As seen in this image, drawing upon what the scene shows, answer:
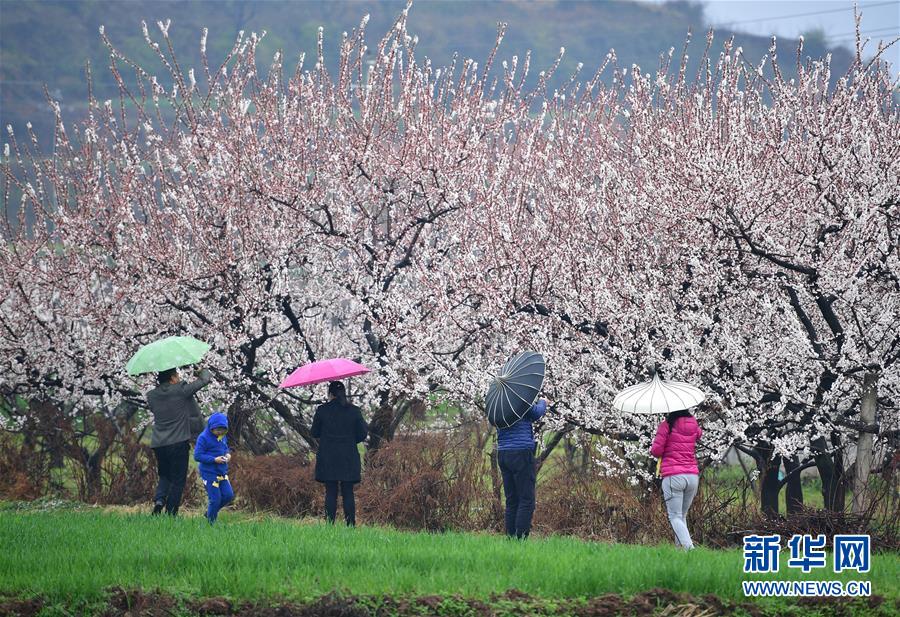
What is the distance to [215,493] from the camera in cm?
1012

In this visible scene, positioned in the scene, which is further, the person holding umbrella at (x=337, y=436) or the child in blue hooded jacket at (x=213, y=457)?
the person holding umbrella at (x=337, y=436)

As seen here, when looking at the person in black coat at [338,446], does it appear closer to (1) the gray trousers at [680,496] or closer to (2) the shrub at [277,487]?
(2) the shrub at [277,487]

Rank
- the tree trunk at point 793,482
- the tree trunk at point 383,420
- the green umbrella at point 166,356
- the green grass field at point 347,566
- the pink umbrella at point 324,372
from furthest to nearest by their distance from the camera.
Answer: the tree trunk at point 383,420
the tree trunk at point 793,482
the pink umbrella at point 324,372
the green umbrella at point 166,356
the green grass field at point 347,566

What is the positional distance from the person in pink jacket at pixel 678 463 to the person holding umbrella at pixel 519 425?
1091mm

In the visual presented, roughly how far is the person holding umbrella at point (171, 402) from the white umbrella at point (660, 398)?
424 cm

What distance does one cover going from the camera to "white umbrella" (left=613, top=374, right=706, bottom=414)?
8422 millimetres

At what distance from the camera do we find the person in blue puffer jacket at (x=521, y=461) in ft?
28.8

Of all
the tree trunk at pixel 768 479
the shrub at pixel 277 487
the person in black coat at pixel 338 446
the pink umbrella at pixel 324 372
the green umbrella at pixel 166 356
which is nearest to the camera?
the green umbrella at pixel 166 356

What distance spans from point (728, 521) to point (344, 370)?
4243 millimetres

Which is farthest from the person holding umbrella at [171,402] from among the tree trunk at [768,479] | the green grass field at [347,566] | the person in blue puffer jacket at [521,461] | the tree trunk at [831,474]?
the tree trunk at [831,474]

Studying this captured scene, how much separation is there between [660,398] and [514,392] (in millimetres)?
1271

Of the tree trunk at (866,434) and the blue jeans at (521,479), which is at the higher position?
the tree trunk at (866,434)

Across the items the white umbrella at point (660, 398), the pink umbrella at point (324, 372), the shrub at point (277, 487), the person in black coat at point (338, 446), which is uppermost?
the pink umbrella at point (324, 372)

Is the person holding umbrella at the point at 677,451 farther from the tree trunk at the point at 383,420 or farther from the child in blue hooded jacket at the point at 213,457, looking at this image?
the tree trunk at the point at 383,420
